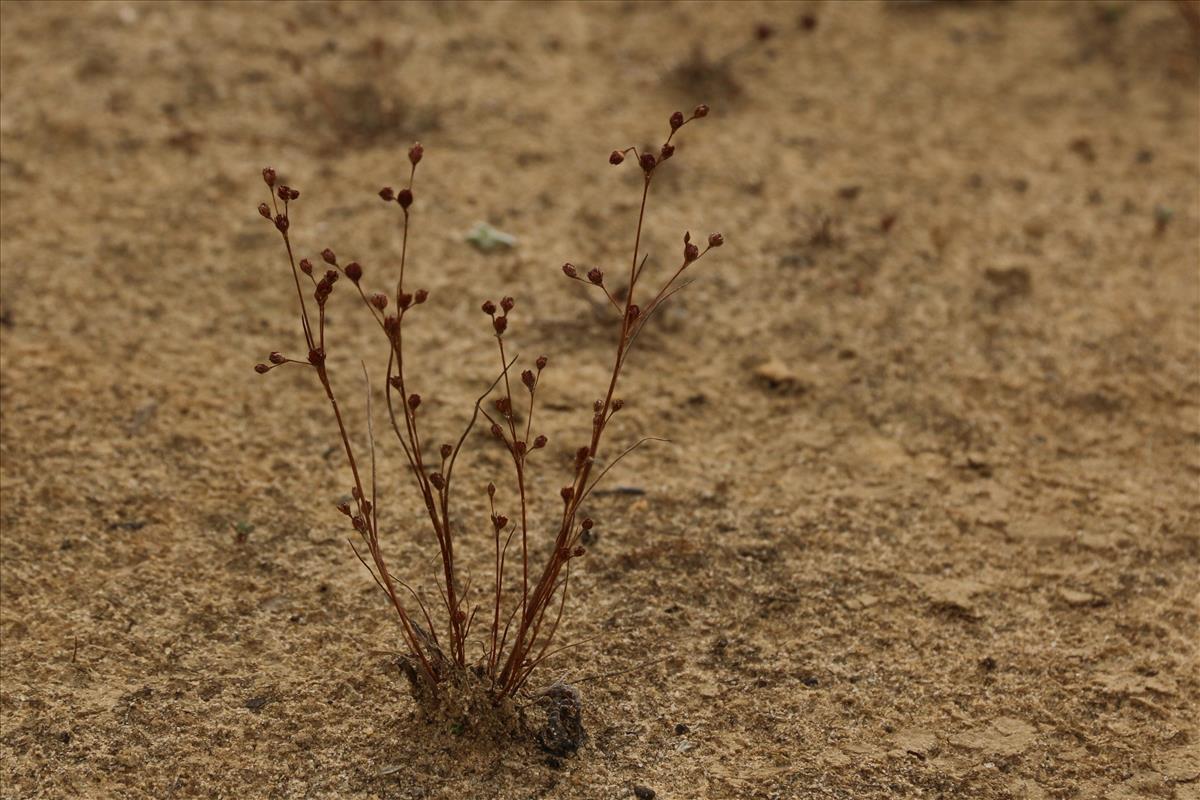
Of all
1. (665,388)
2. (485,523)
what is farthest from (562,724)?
(665,388)

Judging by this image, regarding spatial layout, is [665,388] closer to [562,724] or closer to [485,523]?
[485,523]

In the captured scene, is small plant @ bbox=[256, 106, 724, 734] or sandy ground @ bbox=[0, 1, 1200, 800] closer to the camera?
small plant @ bbox=[256, 106, 724, 734]

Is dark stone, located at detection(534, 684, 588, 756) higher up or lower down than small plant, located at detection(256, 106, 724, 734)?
lower down

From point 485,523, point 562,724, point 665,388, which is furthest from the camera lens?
point 665,388

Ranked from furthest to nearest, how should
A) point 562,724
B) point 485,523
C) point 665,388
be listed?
point 665,388
point 485,523
point 562,724

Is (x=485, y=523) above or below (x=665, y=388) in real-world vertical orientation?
below

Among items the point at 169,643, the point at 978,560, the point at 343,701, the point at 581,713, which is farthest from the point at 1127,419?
the point at 169,643

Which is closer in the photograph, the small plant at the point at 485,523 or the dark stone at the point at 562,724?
the small plant at the point at 485,523

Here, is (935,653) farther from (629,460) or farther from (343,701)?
(343,701)
